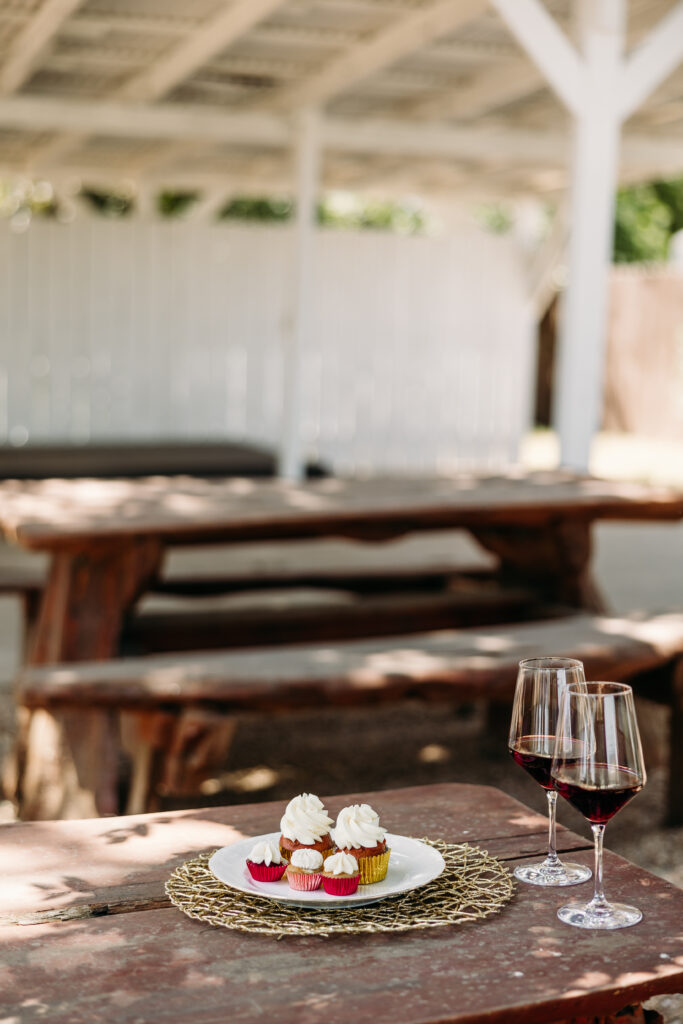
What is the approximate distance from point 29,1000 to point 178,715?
1912 mm

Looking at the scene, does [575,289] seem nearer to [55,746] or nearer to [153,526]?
[153,526]

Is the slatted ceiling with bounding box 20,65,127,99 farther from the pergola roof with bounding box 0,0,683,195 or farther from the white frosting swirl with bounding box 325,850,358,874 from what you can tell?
the white frosting swirl with bounding box 325,850,358,874

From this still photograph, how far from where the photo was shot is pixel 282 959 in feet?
4.20

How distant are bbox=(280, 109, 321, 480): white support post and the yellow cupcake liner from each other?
6.62 metres

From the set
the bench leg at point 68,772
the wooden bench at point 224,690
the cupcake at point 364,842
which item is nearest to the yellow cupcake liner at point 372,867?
the cupcake at point 364,842

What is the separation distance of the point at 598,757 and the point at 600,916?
0.18 meters

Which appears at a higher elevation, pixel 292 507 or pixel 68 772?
pixel 292 507

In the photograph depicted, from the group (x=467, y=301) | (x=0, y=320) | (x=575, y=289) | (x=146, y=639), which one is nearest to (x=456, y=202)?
(x=467, y=301)

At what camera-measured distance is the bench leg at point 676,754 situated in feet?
11.8

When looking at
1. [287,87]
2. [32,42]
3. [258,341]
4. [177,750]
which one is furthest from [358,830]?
[258,341]

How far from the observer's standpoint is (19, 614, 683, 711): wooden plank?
9.95 feet

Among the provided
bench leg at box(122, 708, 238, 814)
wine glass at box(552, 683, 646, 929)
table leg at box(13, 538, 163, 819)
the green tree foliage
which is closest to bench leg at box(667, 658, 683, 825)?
bench leg at box(122, 708, 238, 814)

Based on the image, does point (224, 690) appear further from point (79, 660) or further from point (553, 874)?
point (553, 874)

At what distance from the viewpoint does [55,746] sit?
3.45 meters
